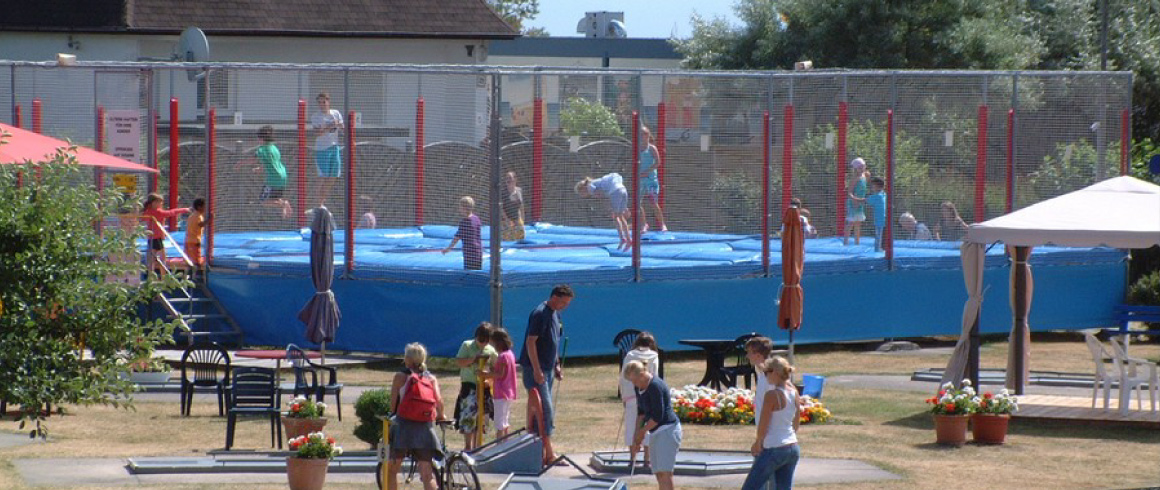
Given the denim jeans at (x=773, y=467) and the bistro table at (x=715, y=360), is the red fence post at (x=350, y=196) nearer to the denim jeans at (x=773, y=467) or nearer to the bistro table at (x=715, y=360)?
the bistro table at (x=715, y=360)

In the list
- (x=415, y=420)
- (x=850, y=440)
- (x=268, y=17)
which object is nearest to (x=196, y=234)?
(x=850, y=440)

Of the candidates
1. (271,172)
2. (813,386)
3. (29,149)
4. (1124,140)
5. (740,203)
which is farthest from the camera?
(1124,140)

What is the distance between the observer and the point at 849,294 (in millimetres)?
24906

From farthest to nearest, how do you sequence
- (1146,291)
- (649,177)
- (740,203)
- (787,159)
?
(1146,291) < (787,159) < (740,203) < (649,177)

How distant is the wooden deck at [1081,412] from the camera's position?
59.9ft

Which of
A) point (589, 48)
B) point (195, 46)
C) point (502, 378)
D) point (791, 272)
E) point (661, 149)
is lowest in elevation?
point (502, 378)

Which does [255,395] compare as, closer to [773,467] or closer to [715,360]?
[715,360]

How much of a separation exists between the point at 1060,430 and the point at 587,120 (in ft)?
23.7

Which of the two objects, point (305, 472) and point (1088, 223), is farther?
point (1088, 223)

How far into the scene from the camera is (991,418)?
17141 mm

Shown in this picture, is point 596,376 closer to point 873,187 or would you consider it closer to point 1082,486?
point 873,187

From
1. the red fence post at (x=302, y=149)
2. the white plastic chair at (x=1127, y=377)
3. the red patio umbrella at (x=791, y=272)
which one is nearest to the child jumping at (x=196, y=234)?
the red fence post at (x=302, y=149)

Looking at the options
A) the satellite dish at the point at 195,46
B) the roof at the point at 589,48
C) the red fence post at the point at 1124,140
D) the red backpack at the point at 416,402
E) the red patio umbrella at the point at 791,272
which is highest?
the roof at the point at 589,48

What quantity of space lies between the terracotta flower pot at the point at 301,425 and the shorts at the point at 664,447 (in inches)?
140
